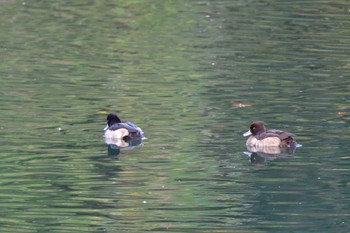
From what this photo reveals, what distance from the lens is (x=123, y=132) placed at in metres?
15.1

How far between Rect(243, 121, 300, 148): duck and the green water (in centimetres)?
20

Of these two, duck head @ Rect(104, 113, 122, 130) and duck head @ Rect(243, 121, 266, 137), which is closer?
duck head @ Rect(243, 121, 266, 137)

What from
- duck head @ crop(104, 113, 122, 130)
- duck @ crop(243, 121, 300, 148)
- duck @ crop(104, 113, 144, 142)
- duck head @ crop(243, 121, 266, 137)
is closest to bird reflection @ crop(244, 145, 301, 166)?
duck @ crop(243, 121, 300, 148)

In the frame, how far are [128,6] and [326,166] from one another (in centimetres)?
1914

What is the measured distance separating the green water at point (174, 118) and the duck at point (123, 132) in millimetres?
167

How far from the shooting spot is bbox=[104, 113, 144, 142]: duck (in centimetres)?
1499

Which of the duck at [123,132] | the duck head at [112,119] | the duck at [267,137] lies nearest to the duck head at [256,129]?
the duck at [267,137]

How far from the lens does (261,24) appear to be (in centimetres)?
2717

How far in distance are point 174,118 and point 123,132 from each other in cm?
142

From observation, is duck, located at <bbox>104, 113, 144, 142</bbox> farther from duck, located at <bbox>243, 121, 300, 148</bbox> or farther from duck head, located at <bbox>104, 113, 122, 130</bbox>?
duck, located at <bbox>243, 121, 300, 148</bbox>

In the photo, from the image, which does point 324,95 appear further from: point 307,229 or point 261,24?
Result: point 261,24

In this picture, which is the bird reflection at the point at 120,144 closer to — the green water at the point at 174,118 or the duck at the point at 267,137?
the green water at the point at 174,118

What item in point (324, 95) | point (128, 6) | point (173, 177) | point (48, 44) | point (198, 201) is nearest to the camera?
point (198, 201)

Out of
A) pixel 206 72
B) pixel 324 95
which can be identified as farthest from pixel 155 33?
pixel 324 95
